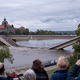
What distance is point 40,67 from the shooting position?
11.4ft

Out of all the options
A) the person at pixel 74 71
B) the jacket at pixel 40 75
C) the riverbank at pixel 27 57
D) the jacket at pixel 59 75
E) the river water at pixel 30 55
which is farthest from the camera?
the river water at pixel 30 55

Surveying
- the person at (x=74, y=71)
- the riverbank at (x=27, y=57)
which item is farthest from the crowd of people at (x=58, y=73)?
the riverbank at (x=27, y=57)

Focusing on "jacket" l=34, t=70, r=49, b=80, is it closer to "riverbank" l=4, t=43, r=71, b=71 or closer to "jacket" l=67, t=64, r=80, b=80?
"jacket" l=67, t=64, r=80, b=80

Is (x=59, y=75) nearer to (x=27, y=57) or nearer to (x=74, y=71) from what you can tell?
(x=74, y=71)

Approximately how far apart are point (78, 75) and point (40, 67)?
107cm

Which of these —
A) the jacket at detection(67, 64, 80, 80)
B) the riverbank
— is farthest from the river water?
the jacket at detection(67, 64, 80, 80)

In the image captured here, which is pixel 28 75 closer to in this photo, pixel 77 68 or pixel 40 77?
pixel 40 77

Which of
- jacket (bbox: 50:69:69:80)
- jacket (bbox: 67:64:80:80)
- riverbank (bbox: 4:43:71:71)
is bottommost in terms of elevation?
riverbank (bbox: 4:43:71:71)

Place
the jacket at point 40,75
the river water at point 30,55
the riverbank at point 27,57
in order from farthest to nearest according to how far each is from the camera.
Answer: the river water at point 30,55 < the riverbank at point 27,57 < the jacket at point 40,75

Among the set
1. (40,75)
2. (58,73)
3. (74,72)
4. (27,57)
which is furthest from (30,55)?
(74,72)

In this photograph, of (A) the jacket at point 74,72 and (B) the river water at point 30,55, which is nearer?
(A) the jacket at point 74,72

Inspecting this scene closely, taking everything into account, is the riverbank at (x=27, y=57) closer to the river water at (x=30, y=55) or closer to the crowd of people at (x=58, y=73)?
the river water at (x=30, y=55)

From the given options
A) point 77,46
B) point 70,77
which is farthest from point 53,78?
point 77,46

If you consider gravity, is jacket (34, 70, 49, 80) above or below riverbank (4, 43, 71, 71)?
above
